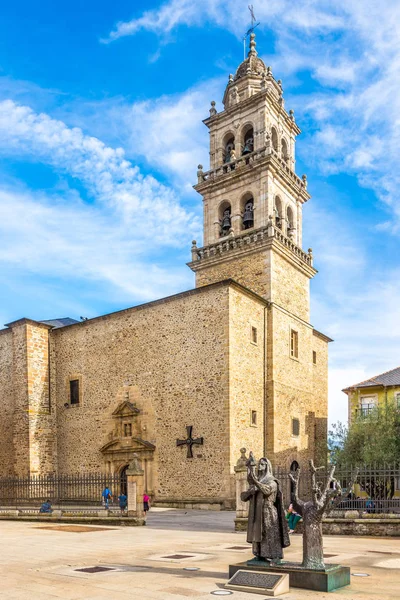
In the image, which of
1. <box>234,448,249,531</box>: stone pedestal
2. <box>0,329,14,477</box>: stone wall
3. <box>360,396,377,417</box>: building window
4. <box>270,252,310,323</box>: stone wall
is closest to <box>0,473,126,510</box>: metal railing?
<box>0,329,14,477</box>: stone wall

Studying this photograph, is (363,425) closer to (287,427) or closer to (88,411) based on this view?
(287,427)

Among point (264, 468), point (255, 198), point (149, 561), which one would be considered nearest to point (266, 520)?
point (264, 468)

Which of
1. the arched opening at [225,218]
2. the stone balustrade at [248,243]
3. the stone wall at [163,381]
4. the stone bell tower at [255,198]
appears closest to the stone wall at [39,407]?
the stone wall at [163,381]

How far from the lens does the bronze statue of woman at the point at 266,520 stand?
711 centimetres

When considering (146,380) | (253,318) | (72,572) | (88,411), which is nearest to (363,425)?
(253,318)

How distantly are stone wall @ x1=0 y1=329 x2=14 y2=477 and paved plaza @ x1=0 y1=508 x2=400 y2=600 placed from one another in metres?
12.6

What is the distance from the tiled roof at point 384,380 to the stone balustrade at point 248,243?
358 inches

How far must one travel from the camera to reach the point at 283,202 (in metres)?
28.3

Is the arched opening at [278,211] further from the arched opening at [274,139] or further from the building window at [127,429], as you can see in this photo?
the building window at [127,429]

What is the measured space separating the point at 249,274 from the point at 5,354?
12.7 m

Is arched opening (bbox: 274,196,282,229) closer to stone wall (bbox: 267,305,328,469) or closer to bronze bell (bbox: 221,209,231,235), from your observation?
bronze bell (bbox: 221,209,231,235)

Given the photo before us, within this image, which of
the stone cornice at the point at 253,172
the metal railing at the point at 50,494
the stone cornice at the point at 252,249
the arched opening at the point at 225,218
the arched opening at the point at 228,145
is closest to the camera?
the metal railing at the point at 50,494

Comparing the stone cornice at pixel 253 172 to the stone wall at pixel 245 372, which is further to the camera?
the stone cornice at pixel 253 172

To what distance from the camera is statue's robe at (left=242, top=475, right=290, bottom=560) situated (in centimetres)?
711
